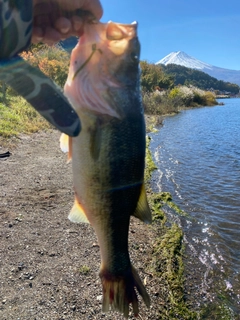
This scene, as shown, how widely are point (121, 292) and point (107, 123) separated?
1.24 metres

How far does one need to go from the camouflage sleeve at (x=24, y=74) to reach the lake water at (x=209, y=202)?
4.29 meters

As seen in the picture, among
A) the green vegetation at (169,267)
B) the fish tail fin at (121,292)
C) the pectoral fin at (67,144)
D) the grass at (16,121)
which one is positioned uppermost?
the pectoral fin at (67,144)

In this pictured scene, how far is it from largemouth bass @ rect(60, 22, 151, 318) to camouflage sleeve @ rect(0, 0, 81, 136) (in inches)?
14.1

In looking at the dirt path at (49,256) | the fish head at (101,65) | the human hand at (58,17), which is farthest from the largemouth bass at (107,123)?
the dirt path at (49,256)

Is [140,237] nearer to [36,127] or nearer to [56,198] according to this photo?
[56,198]

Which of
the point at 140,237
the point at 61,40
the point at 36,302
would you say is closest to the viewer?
the point at 61,40

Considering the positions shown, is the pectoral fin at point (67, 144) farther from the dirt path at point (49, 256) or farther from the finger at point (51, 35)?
the dirt path at point (49, 256)

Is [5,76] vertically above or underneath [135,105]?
above

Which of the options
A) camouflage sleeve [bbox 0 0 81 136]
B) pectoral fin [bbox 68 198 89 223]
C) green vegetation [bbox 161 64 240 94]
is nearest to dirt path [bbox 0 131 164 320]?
pectoral fin [bbox 68 198 89 223]

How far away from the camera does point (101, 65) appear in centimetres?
206

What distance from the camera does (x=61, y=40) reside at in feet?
7.78

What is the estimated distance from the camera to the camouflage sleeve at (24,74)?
1642 mm

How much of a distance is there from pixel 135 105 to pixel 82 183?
617 mm

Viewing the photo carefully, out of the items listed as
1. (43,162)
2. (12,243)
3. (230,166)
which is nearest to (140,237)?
(12,243)
